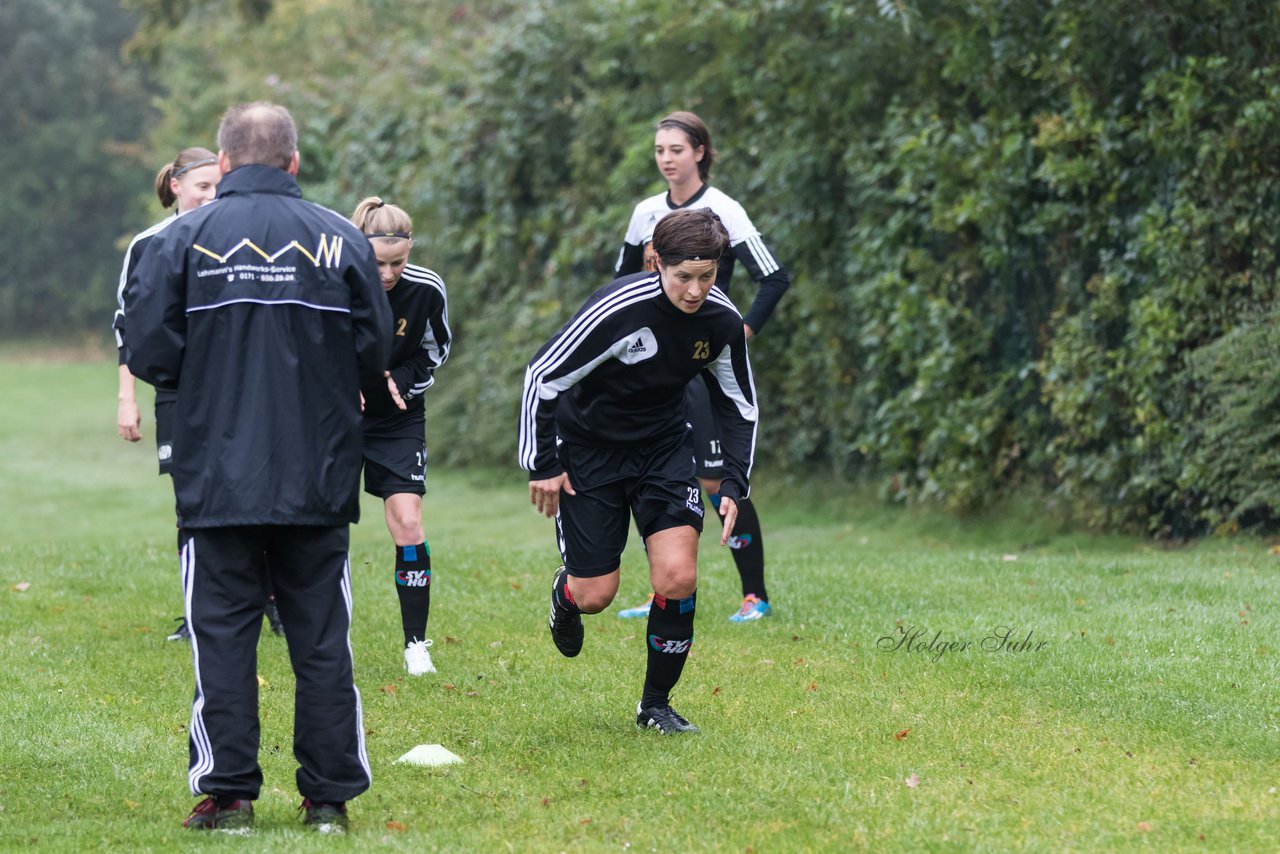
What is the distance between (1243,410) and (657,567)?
5174mm

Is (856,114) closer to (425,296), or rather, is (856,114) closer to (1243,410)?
(1243,410)

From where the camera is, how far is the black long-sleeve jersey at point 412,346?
6.96m

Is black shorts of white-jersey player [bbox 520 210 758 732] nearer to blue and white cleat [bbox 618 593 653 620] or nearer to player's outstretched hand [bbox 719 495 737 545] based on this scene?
player's outstretched hand [bbox 719 495 737 545]

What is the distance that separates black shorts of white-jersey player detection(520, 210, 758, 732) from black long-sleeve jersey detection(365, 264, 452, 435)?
47.3 inches

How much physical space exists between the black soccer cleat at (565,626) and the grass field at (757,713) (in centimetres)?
27

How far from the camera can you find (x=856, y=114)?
40.9ft

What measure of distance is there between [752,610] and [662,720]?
7.53 feet

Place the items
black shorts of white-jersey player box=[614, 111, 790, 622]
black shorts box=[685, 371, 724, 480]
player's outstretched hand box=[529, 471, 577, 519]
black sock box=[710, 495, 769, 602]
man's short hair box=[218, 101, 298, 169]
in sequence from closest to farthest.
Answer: man's short hair box=[218, 101, 298, 169], player's outstretched hand box=[529, 471, 577, 519], black shorts box=[685, 371, 724, 480], black shorts of white-jersey player box=[614, 111, 790, 622], black sock box=[710, 495, 769, 602]

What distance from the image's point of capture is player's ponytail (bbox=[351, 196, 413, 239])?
664cm

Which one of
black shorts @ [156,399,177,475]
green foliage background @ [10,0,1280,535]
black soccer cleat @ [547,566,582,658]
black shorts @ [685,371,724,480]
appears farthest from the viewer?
green foliage background @ [10,0,1280,535]

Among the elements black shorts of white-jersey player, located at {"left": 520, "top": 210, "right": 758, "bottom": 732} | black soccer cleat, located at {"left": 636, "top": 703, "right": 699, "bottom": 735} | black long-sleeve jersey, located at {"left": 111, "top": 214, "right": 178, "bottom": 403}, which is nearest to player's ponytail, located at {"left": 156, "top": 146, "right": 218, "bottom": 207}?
black long-sleeve jersey, located at {"left": 111, "top": 214, "right": 178, "bottom": 403}

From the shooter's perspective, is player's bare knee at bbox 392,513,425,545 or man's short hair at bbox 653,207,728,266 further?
player's bare knee at bbox 392,513,425,545

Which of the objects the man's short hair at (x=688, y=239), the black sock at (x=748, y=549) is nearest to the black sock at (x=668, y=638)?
the man's short hair at (x=688, y=239)

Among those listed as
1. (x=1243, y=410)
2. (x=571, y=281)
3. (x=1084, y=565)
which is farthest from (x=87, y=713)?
(x=571, y=281)
